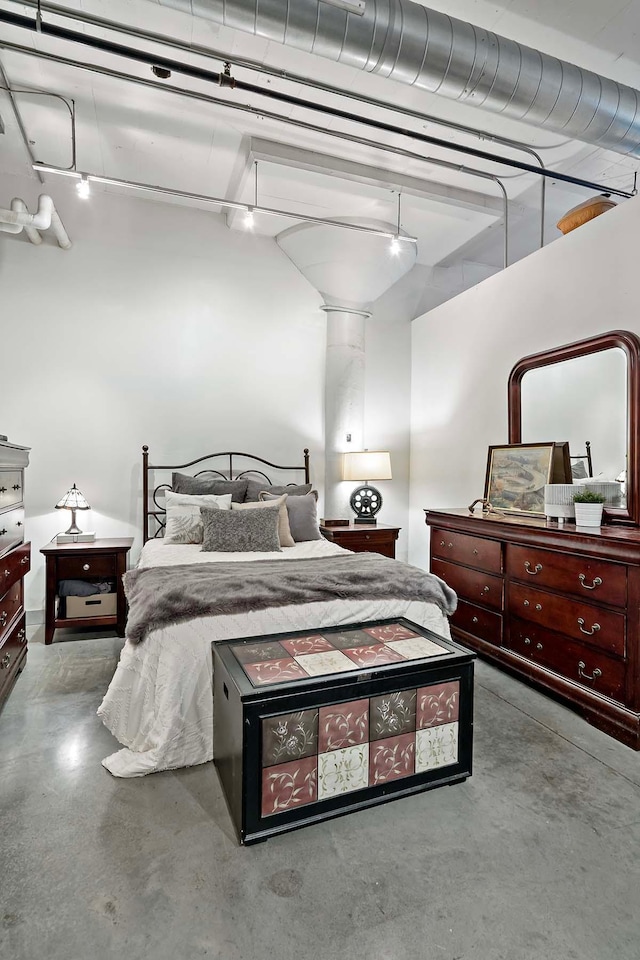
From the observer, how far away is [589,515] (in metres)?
2.71

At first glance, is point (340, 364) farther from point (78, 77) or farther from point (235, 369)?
point (78, 77)

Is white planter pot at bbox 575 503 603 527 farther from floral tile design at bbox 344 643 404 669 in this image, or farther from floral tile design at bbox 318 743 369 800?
floral tile design at bbox 318 743 369 800

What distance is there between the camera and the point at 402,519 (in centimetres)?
509

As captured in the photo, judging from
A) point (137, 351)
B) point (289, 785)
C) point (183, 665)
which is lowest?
point (289, 785)

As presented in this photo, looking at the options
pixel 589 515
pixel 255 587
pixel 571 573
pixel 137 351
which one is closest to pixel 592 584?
A: pixel 571 573

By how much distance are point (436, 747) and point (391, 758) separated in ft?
0.66

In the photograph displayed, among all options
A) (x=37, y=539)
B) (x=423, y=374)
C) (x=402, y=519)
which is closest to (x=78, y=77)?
(x=37, y=539)

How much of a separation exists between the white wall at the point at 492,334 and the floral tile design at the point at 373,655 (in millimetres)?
2226

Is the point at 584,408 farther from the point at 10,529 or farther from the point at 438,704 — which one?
the point at 10,529

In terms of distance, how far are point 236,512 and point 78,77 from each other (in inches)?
104

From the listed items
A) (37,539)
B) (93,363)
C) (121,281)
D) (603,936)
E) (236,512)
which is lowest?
(603,936)

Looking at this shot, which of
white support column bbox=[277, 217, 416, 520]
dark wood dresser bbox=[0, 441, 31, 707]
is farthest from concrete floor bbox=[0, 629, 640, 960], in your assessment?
white support column bbox=[277, 217, 416, 520]

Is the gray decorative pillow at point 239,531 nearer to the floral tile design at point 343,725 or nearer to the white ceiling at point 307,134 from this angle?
the floral tile design at point 343,725

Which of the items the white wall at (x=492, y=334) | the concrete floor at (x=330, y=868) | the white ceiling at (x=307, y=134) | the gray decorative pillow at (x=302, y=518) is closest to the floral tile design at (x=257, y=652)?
the concrete floor at (x=330, y=868)
